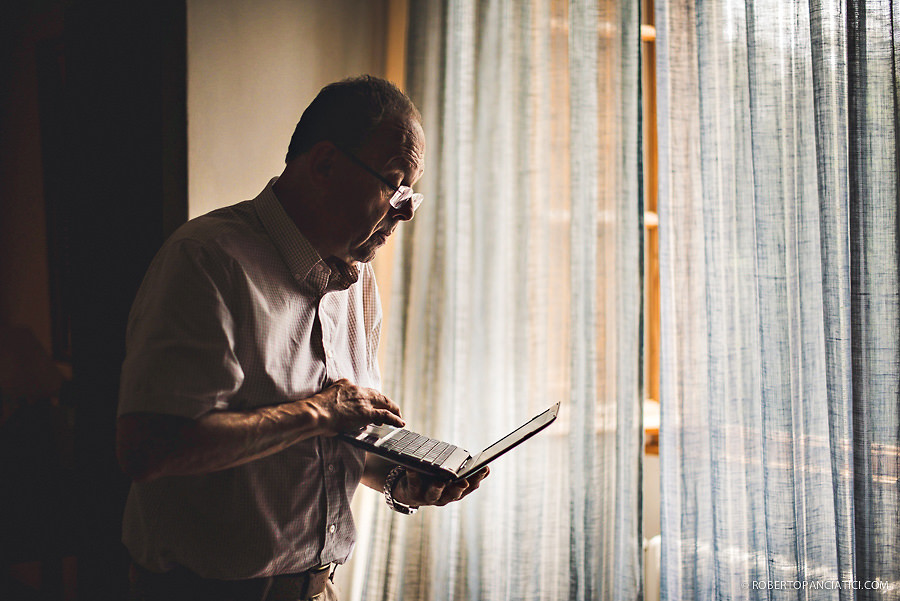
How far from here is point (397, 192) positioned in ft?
3.38

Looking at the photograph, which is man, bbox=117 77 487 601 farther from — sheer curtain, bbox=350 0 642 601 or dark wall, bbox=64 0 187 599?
sheer curtain, bbox=350 0 642 601

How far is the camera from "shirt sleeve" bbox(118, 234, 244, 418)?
77 centimetres

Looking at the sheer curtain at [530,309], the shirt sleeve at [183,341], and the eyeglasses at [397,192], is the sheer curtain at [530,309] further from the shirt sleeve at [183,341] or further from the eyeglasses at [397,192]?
the shirt sleeve at [183,341]

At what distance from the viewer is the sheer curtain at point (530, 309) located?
1732mm

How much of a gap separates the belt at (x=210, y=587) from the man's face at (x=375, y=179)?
21.3 inches

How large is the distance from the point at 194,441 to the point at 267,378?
15cm

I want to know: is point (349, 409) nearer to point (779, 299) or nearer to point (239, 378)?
point (239, 378)

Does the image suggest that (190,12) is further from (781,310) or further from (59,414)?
Result: (781,310)

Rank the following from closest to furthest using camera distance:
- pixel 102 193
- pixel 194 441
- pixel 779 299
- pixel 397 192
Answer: pixel 194 441 < pixel 397 192 < pixel 102 193 < pixel 779 299

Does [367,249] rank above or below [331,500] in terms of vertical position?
above

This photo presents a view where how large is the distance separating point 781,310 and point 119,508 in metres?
1.72

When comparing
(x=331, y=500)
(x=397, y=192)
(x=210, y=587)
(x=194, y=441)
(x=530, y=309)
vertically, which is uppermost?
(x=397, y=192)

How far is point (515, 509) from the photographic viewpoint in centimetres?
174

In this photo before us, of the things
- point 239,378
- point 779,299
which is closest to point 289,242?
point 239,378
